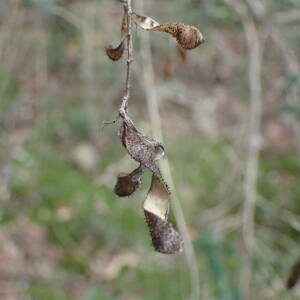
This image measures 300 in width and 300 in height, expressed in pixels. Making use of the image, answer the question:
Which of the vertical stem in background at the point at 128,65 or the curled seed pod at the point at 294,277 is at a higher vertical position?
the vertical stem in background at the point at 128,65

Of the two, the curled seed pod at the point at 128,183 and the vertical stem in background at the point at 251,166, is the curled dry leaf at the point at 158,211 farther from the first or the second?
the vertical stem in background at the point at 251,166

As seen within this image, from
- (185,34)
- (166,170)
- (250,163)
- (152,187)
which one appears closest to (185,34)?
(185,34)

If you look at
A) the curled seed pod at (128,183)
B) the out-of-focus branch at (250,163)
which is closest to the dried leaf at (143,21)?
the curled seed pod at (128,183)

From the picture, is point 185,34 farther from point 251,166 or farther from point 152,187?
point 251,166

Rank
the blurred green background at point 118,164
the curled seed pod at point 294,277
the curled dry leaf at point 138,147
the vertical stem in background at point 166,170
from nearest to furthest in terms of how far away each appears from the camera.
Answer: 1. the curled dry leaf at point 138,147
2. the curled seed pod at point 294,277
3. the vertical stem in background at point 166,170
4. the blurred green background at point 118,164

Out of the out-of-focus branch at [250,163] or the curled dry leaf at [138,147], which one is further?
the out-of-focus branch at [250,163]

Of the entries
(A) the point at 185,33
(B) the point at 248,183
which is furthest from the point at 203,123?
(A) the point at 185,33

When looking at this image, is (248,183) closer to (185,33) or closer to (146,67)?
(146,67)
